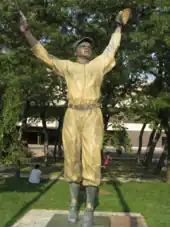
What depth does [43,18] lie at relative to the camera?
14.3 m

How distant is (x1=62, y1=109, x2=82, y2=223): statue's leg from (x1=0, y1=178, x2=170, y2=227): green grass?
9.77ft

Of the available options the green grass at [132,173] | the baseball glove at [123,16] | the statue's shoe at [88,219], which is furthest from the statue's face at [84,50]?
the green grass at [132,173]

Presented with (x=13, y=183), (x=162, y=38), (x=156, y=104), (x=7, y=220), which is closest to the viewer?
(x=7, y=220)

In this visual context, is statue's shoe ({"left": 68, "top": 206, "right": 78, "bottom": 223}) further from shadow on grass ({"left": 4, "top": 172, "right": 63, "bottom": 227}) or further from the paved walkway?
shadow on grass ({"left": 4, "top": 172, "right": 63, "bottom": 227})

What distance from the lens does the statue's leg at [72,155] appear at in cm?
577

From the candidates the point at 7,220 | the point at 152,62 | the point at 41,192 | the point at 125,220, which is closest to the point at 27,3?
the point at 152,62

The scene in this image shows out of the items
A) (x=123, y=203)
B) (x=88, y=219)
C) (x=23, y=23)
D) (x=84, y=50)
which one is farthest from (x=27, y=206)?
(x=23, y=23)

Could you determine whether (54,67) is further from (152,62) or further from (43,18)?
(43,18)

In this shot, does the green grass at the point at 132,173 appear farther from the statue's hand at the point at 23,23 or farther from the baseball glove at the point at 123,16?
the statue's hand at the point at 23,23

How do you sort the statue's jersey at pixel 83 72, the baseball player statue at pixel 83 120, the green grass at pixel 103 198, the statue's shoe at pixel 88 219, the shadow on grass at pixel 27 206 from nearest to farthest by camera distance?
the statue's shoe at pixel 88 219 < the baseball player statue at pixel 83 120 < the statue's jersey at pixel 83 72 < the shadow on grass at pixel 27 206 < the green grass at pixel 103 198

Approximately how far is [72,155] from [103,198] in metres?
7.10

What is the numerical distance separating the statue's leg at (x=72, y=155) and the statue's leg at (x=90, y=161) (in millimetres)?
110

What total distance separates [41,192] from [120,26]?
8.76m

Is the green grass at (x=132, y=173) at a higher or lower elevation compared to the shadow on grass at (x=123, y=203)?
lower
